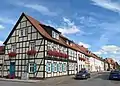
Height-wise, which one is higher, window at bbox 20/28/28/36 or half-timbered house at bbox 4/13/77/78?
window at bbox 20/28/28/36

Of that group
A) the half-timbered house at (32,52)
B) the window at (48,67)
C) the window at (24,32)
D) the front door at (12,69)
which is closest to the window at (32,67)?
the half-timbered house at (32,52)

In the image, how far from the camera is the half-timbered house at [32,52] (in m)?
32.4

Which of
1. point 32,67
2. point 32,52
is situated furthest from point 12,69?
point 32,52

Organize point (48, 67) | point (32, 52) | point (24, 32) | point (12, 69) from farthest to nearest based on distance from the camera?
point (12, 69), point (24, 32), point (32, 52), point (48, 67)

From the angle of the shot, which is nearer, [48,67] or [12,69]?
[48,67]

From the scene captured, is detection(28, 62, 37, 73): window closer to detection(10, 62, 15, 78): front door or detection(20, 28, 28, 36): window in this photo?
detection(10, 62, 15, 78): front door

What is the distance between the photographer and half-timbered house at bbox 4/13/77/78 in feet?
106

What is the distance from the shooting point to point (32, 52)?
108 feet

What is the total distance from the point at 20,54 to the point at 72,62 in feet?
45.7

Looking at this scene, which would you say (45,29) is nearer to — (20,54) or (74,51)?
(20,54)

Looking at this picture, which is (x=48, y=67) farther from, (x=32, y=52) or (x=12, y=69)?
(x=12, y=69)

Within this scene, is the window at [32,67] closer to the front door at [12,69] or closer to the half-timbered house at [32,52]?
the half-timbered house at [32,52]

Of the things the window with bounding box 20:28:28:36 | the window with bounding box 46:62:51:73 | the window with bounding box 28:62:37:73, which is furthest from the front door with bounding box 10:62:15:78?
the window with bounding box 46:62:51:73

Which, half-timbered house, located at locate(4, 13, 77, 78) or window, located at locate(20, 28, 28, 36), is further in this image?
window, located at locate(20, 28, 28, 36)
